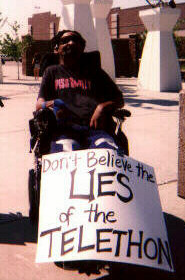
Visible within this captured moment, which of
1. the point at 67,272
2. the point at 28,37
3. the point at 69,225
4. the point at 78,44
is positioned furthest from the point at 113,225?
the point at 28,37

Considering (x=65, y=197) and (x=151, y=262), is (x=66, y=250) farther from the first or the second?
(x=151, y=262)

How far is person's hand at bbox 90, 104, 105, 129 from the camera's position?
2879 mm

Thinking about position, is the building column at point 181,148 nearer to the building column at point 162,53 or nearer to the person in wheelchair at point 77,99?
the person in wheelchair at point 77,99

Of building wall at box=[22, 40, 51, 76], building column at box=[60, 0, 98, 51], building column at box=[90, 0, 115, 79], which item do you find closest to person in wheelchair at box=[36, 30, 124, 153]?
building column at box=[60, 0, 98, 51]

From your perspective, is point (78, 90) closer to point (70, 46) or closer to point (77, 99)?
point (77, 99)

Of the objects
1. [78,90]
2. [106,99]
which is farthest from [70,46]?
[106,99]

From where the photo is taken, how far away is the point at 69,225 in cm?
215

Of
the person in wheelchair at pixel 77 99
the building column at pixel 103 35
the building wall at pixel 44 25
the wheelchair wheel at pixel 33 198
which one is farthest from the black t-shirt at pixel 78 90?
the building wall at pixel 44 25

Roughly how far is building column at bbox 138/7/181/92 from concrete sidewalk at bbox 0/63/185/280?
2.11m

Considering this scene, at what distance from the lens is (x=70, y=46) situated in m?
3.09

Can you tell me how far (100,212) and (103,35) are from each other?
1510cm

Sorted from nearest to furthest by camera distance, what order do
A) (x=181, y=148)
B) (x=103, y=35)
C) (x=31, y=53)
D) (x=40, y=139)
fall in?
(x=40, y=139)
(x=181, y=148)
(x=103, y=35)
(x=31, y=53)

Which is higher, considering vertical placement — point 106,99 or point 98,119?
point 106,99

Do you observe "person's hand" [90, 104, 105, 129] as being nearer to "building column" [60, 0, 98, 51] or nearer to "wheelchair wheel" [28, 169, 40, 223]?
"wheelchair wheel" [28, 169, 40, 223]
